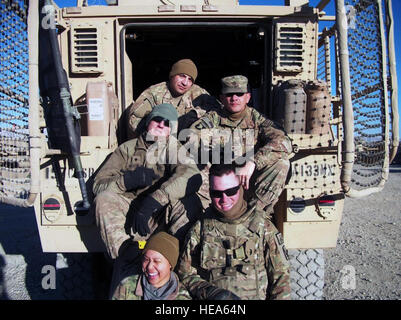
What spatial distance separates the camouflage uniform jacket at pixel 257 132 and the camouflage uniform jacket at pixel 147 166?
337 millimetres

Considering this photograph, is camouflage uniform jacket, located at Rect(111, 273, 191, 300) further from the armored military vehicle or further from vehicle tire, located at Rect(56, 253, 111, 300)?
vehicle tire, located at Rect(56, 253, 111, 300)

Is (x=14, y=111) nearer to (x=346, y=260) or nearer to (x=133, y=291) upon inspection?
(x=133, y=291)

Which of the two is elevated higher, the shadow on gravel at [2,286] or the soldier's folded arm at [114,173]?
the soldier's folded arm at [114,173]

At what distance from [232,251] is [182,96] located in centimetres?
159

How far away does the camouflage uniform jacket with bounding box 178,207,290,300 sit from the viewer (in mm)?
1859

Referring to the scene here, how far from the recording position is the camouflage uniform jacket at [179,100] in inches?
113

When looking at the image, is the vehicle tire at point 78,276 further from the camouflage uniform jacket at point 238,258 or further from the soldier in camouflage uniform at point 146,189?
the camouflage uniform jacket at point 238,258

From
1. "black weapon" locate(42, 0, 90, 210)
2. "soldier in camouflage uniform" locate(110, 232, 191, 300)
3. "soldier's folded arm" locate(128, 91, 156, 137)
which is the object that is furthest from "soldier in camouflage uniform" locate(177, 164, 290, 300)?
"soldier's folded arm" locate(128, 91, 156, 137)

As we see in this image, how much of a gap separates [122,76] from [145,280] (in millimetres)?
1780

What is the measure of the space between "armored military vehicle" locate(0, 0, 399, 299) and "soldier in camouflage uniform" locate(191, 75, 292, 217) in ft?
0.49

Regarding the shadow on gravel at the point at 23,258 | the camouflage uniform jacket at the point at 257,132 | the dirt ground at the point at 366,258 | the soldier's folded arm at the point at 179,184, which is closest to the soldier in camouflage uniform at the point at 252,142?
the camouflage uniform jacket at the point at 257,132

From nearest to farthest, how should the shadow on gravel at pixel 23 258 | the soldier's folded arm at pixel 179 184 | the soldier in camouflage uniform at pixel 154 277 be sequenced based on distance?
the soldier in camouflage uniform at pixel 154 277
the soldier's folded arm at pixel 179 184
the shadow on gravel at pixel 23 258

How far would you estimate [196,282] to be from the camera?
6.20ft
